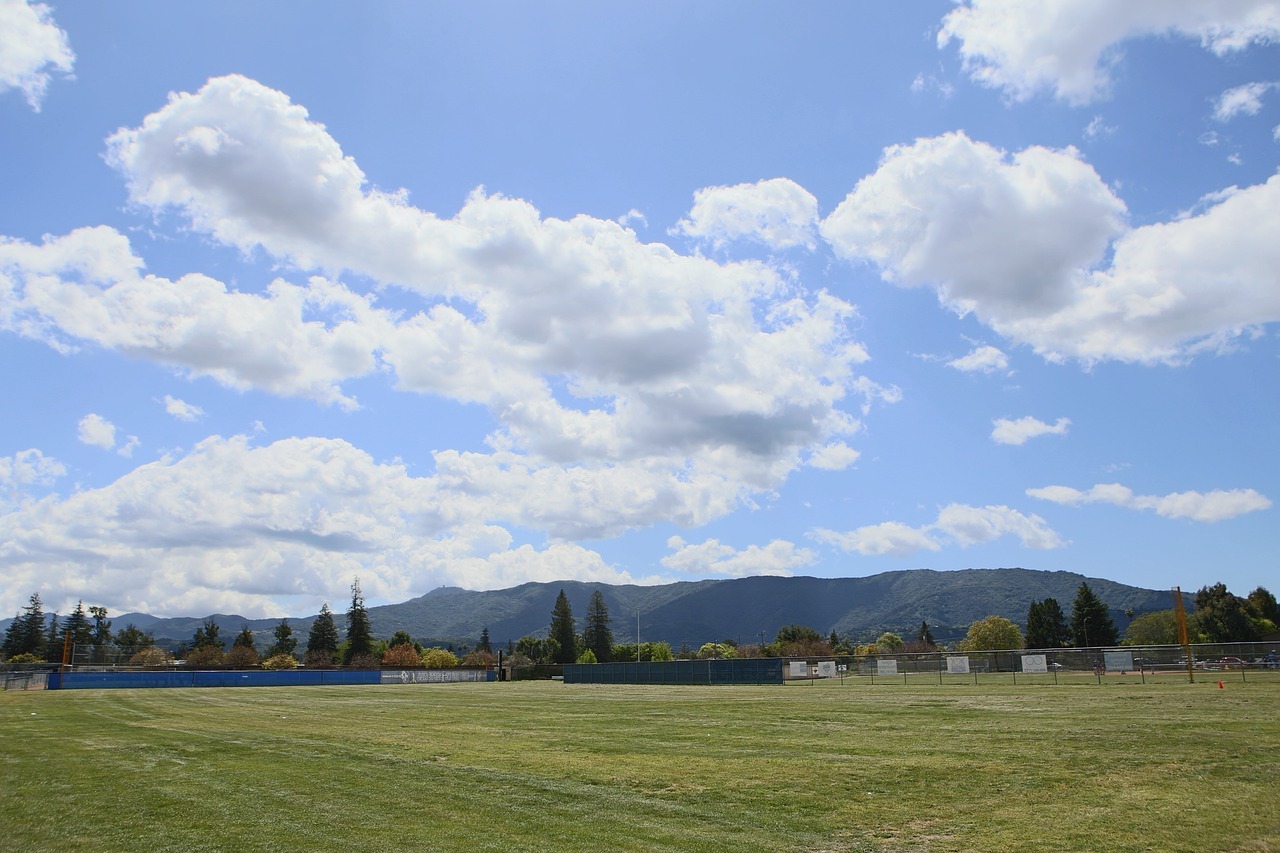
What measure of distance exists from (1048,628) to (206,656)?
150 metres

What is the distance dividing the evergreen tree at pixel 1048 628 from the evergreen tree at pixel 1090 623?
4.03m

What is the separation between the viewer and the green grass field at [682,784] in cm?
1117

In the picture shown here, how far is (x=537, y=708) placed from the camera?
3781 cm

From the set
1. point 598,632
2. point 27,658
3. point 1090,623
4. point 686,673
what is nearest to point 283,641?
point 27,658

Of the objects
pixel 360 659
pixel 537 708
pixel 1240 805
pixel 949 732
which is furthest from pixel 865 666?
pixel 360 659

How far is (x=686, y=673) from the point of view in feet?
236

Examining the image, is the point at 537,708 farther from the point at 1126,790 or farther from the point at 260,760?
the point at 1126,790

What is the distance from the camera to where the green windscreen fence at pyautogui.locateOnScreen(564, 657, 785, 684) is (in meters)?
66.4

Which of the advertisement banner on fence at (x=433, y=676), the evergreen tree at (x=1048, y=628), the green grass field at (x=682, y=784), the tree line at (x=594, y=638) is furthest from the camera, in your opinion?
the evergreen tree at (x=1048, y=628)

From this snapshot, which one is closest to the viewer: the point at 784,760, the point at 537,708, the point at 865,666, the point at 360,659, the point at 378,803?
the point at 378,803

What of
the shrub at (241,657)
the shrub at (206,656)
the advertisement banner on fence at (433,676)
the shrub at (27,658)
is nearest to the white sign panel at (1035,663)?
the advertisement banner on fence at (433,676)

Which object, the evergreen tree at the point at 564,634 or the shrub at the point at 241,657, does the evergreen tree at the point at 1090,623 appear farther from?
the shrub at the point at 241,657

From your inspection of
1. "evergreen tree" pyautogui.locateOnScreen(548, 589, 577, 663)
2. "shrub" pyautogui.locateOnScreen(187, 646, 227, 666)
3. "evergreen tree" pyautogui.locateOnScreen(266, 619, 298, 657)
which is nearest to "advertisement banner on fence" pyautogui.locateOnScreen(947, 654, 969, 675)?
"evergreen tree" pyautogui.locateOnScreen(548, 589, 577, 663)

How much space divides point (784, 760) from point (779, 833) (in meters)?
6.55
